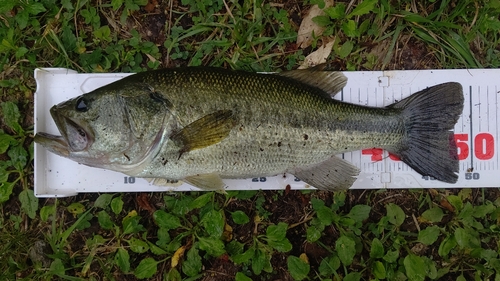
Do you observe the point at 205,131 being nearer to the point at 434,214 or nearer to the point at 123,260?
the point at 123,260

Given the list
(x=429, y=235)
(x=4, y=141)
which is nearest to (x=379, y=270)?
(x=429, y=235)

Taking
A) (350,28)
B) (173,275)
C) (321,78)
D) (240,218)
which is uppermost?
(350,28)

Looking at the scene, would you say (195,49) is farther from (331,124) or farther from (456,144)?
(456,144)

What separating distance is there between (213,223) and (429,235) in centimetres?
176

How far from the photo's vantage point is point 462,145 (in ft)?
10.9

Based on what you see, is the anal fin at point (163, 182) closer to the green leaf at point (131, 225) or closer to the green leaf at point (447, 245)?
the green leaf at point (131, 225)

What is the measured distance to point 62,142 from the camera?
2783 mm

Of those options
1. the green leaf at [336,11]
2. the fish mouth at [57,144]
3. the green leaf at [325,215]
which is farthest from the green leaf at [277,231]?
the green leaf at [336,11]

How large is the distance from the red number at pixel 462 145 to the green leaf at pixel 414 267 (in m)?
0.91

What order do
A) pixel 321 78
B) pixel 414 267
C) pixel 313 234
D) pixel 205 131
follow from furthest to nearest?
1. pixel 313 234
2. pixel 414 267
3. pixel 321 78
4. pixel 205 131

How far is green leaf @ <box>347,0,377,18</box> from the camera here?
10.9 ft

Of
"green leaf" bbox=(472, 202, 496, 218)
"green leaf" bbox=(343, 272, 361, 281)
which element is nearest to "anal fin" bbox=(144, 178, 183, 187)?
"green leaf" bbox=(343, 272, 361, 281)

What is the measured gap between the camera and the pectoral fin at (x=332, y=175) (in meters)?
3.08

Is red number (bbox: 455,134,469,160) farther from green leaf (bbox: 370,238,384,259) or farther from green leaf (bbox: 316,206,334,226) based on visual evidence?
green leaf (bbox: 316,206,334,226)
